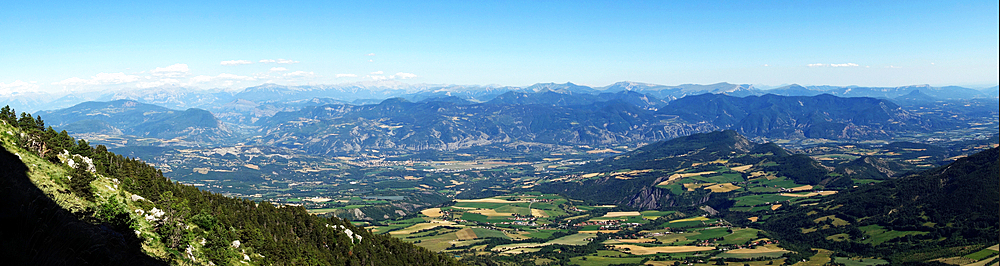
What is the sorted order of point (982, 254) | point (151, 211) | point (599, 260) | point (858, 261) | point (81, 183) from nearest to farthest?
point (81, 183)
point (151, 211)
point (982, 254)
point (858, 261)
point (599, 260)

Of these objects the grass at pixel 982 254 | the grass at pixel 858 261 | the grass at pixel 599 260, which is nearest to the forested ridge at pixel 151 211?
the grass at pixel 599 260

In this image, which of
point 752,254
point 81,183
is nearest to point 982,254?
point 752,254

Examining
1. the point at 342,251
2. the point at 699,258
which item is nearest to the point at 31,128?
the point at 342,251

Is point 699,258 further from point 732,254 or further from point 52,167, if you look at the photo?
point 52,167

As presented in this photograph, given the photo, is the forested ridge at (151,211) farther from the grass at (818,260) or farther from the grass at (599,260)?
the grass at (818,260)

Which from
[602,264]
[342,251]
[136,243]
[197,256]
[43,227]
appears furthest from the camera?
[602,264]

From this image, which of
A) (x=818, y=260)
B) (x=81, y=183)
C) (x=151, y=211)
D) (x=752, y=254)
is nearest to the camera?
(x=81, y=183)

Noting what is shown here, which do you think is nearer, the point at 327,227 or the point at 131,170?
the point at 131,170

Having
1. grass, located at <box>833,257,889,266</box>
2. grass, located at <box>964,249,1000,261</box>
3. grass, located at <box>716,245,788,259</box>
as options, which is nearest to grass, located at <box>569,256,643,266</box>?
grass, located at <box>716,245,788,259</box>

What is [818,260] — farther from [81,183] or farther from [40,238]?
[40,238]
